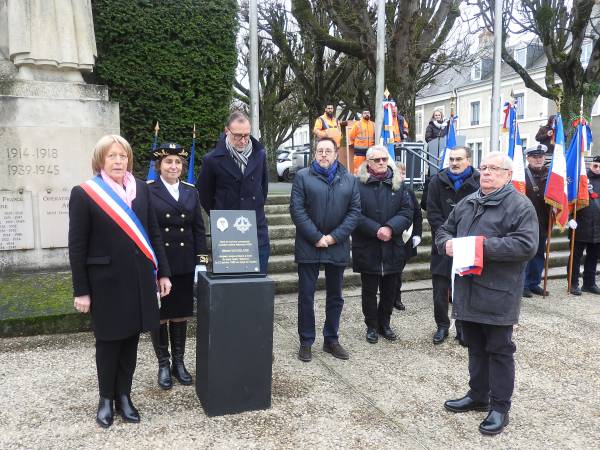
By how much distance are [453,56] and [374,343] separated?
1747cm

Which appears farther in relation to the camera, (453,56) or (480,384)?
(453,56)

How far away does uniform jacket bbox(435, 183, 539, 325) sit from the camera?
125 inches

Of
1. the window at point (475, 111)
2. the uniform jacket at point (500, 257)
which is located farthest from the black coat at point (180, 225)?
the window at point (475, 111)

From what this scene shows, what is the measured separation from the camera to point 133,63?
7715mm

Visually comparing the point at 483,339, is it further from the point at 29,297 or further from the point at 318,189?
the point at 29,297

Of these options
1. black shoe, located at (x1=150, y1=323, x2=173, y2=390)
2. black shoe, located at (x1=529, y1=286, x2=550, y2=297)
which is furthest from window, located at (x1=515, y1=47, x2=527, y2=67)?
black shoe, located at (x1=150, y1=323, x2=173, y2=390)

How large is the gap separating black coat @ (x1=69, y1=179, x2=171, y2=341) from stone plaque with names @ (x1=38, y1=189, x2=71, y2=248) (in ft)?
10.8

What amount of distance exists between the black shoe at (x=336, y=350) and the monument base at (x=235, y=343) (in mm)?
1180

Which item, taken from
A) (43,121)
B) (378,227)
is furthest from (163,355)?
(43,121)

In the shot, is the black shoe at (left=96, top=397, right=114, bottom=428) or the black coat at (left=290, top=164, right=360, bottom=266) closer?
the black shoe at (left=96, top=397, right=114, bottom=428)

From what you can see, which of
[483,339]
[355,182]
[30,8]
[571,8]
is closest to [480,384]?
[483,339]

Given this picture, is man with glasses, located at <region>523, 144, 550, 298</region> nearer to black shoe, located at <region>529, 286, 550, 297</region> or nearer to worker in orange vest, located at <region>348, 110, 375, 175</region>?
black shoe, located at <region>529, 286, 550, 297</region>

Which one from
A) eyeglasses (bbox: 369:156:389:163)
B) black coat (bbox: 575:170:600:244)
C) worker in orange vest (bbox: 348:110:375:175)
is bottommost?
black coat (bbox: 575:170:600:244)

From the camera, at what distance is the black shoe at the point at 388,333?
5.15 m
